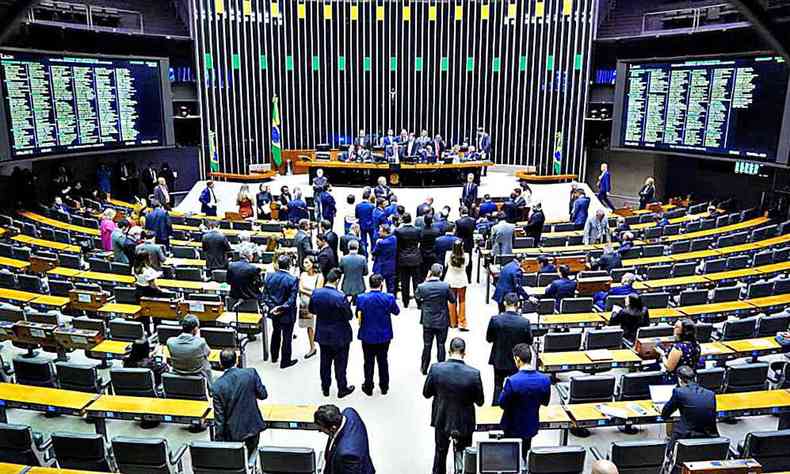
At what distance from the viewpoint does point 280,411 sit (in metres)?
5.43

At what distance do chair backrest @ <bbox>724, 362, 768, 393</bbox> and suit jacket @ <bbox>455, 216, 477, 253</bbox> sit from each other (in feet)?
17.1

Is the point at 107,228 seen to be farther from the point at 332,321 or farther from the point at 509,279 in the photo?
the point at 509,279

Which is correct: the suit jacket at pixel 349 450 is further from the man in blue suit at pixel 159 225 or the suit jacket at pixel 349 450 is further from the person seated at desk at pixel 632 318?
the man in blue suit at pixel 159 225

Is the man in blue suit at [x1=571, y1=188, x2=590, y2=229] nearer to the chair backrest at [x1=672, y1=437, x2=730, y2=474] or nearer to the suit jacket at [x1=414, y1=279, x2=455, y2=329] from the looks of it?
the suit jacket at [x1=414, y1=279, x2=455, y2=329]

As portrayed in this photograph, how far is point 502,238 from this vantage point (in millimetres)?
9914

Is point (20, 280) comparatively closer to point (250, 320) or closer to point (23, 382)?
point (23, 382)

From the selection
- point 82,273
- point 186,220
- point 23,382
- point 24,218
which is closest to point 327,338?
point 23,382

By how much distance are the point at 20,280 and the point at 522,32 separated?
19.2 meters

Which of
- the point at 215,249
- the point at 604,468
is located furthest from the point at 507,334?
the point at 215,249

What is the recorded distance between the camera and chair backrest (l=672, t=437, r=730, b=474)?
4660mm

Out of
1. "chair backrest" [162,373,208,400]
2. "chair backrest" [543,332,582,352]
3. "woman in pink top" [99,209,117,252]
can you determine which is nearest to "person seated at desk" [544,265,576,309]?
"chair backrest" [543,332,582,352]

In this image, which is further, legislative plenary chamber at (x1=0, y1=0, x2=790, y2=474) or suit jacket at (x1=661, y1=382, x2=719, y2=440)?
legislative plenary chamber at (x1=0, y1=0, x2=790, y2=474)

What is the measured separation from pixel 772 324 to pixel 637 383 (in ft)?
9.37

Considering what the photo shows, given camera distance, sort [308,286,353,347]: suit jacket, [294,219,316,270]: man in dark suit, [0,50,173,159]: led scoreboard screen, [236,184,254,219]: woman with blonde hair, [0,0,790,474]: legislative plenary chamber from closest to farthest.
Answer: [0,0,790,474]: legislative plenary chamber, [308,286,353,347]: suit jacket, [294,219,316,270]: man in dark suit, [0,50,173,159]: led scoreboard screen, [236,184,254,219]: woman with blonde hair
